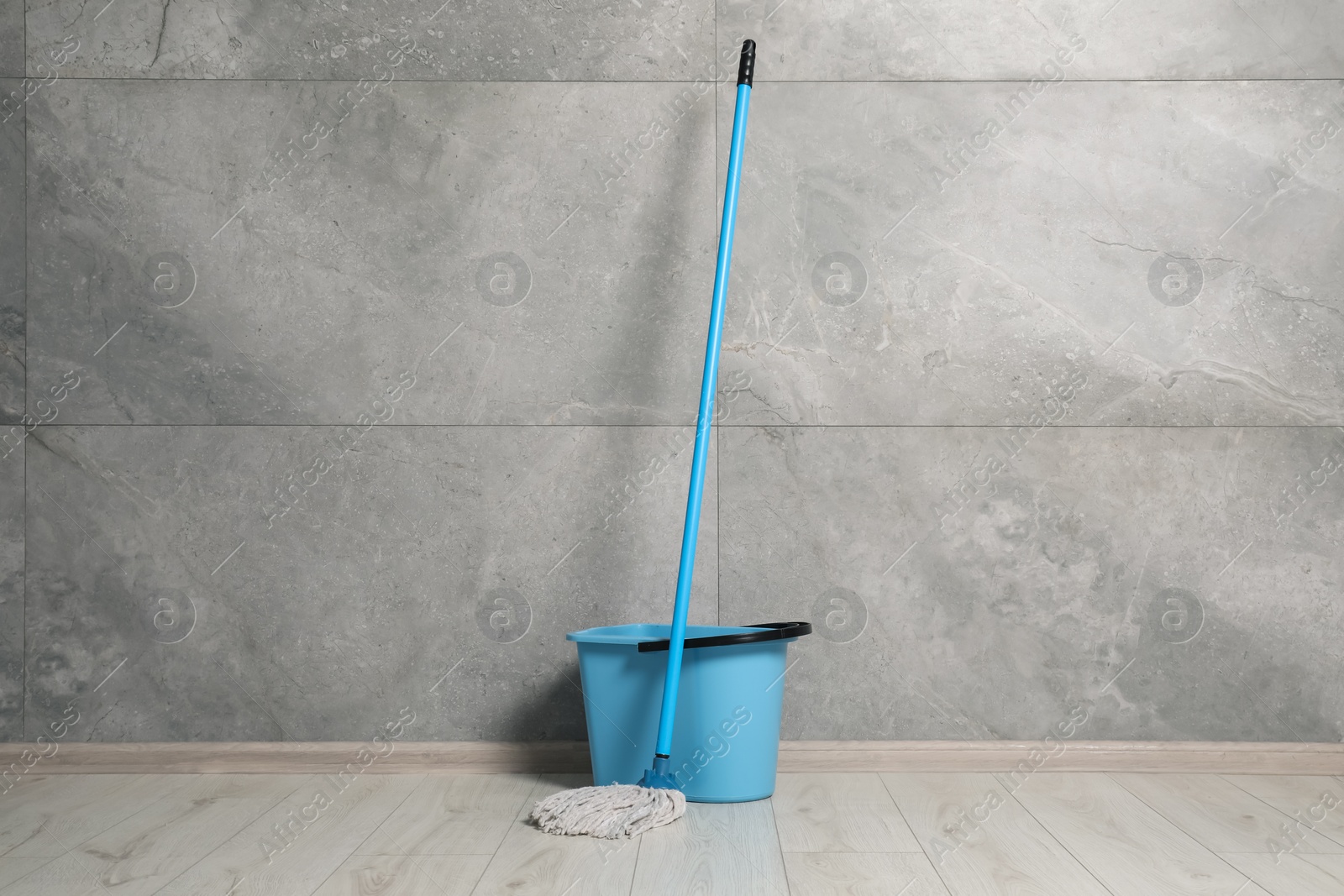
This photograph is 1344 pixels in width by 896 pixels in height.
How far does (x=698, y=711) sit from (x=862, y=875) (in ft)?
1.22

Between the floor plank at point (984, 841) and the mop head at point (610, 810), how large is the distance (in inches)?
14.1

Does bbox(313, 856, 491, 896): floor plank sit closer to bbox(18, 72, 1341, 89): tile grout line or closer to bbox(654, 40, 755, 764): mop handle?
bbox(654, 40, 755, 764): mop handle

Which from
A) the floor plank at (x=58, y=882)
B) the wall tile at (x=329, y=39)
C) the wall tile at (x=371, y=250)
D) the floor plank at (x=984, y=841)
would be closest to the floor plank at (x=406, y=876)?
the floor plank at (x=58, y=882)

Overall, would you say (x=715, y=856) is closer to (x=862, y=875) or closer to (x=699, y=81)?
(x=862, y=875)

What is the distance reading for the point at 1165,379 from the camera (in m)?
1.74

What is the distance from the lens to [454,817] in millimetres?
1445

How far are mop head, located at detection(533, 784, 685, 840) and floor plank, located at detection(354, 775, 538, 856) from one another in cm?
7

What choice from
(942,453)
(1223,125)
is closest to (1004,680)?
(942,453)

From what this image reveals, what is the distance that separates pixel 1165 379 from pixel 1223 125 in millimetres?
475

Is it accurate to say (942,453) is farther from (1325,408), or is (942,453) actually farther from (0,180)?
(0,180)

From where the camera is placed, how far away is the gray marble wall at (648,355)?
1.73 m

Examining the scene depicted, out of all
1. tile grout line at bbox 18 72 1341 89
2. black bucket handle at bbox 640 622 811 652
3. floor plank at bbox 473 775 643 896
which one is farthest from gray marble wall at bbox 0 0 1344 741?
floor plank at bbox 473 775 643 896

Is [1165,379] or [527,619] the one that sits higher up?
[1165,379]

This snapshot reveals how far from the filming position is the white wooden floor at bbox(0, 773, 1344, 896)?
1.17 m
